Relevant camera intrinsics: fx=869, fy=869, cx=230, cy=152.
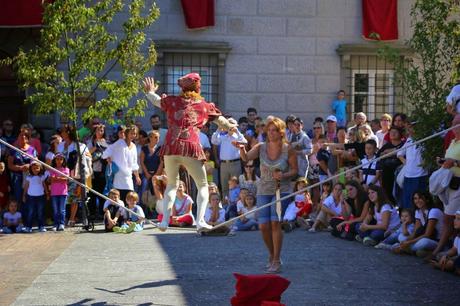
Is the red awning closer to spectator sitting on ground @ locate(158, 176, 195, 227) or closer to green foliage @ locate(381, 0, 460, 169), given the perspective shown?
spectator sitting on ground @ locate(158, 176, 195, 227)

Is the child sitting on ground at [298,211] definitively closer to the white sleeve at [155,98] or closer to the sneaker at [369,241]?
the sneaker at [369,241]

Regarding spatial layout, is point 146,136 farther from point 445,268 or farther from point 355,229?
point 445,268

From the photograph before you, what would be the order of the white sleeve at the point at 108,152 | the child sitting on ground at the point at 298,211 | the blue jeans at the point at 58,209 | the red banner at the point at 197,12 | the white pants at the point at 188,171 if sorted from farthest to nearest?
the red banner at the point at 197,12 → the white sleeve at the point at 108,152 → the blue jeans at the point at 58,209 → the child sitting on ground at the point at 298,211 → the white pants at the point at 188,171

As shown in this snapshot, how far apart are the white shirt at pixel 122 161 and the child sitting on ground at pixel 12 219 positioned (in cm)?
182

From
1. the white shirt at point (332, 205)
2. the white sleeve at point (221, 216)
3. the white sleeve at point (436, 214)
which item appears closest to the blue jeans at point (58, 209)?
the white sleeve at point (221, 216)

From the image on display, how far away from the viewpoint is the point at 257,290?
7227 mm

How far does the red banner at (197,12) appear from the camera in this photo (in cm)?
2008

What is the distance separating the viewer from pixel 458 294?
931cm

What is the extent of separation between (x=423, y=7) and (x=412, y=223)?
9.91 feet

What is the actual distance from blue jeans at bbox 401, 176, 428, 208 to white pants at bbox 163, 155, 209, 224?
382 centimetres

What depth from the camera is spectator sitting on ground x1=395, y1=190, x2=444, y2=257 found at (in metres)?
11.5

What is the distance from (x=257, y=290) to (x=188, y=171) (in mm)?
3228

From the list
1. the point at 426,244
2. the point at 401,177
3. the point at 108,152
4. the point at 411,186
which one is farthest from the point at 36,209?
the point at 426,244

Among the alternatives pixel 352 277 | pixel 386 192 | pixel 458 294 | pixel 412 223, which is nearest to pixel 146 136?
pixel 386 192
